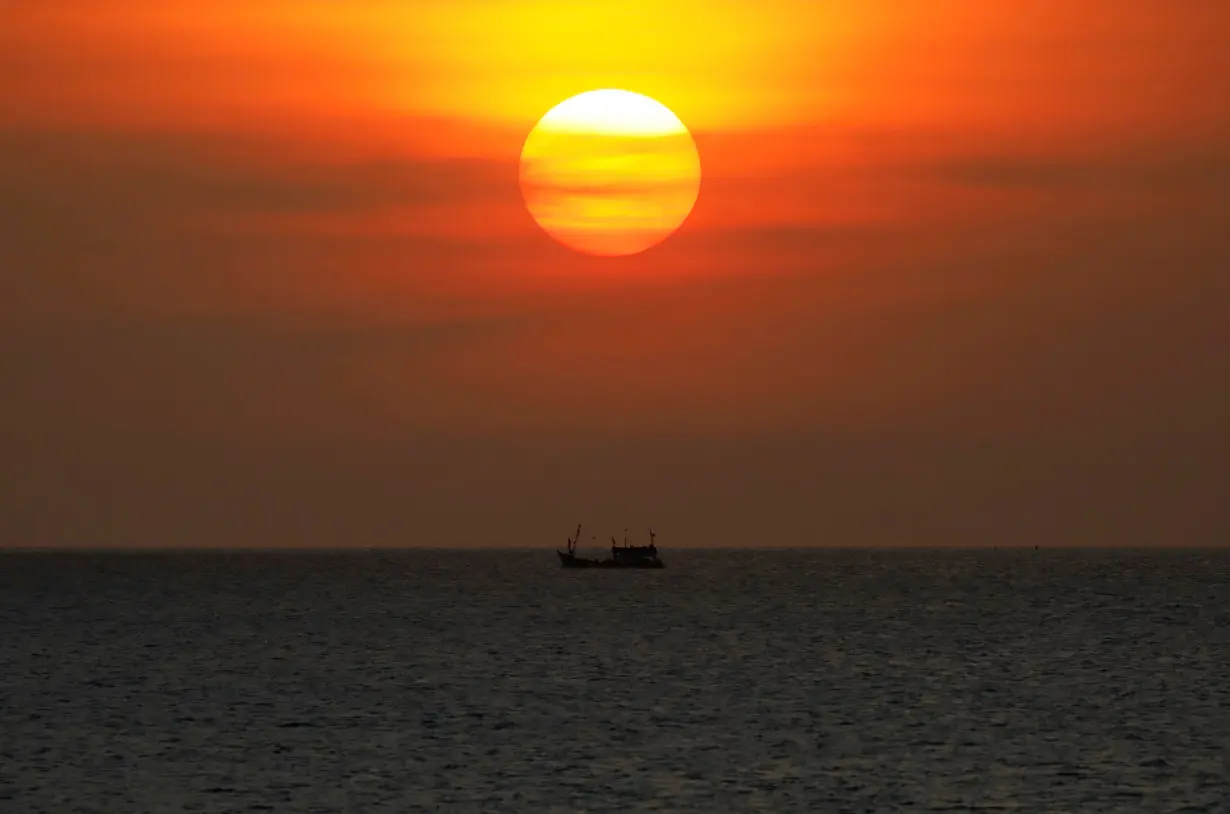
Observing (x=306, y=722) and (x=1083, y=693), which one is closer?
(x=306, y=722)

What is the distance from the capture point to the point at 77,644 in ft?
510

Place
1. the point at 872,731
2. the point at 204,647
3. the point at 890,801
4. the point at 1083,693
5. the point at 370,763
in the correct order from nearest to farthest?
the point at 890,801 → the point at 370,763 → the point at 872,731 → the point at 1083,693 → the point at 204,647

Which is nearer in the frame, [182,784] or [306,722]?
[182,784]

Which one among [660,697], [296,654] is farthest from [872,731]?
[296,654]

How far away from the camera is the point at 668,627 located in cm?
17862

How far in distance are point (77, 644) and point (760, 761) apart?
293ft

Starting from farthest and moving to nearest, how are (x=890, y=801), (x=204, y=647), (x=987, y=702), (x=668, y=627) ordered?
(x=668, y=627) → (x=204, y=647) → (x=987, y=702) → (x=890, y=801)

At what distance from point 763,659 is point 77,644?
54.7 metres

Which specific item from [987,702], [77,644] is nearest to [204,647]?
[77,644]

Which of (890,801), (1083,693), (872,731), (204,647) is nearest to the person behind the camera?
(890,801)

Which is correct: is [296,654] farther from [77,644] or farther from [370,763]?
[370,763]

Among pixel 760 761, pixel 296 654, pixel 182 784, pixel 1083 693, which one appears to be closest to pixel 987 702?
pixel 1083 693

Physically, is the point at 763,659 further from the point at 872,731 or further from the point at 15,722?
Answer: the point at 15,722

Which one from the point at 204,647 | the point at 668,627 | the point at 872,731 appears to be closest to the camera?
the point at 872,731
